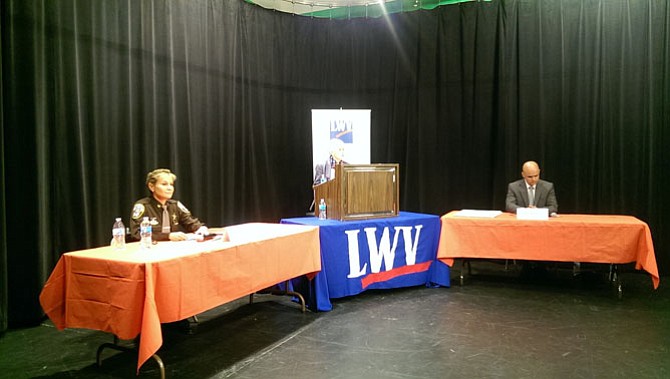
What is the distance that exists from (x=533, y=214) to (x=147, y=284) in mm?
3581

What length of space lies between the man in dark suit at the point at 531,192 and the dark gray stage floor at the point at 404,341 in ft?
3.02

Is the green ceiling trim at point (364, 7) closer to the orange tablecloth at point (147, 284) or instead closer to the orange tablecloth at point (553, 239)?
the orange tablecloth at point (553, 239)

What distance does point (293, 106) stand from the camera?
6.80m

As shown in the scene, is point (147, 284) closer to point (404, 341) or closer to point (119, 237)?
point (119, 237)

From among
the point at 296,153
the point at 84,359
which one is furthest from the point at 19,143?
the point at 296,153

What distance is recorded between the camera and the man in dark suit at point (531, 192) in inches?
202

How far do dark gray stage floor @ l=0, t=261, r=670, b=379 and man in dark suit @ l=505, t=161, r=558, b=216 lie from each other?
92 cm

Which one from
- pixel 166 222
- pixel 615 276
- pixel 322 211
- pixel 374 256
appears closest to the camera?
pixel 166 222

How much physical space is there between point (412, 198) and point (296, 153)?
1716 mm

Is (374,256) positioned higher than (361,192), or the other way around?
(361,192)

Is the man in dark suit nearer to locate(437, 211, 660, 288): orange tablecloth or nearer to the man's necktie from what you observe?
locate(437, 211, 660, 288): orange tablecloth

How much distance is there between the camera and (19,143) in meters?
3.77

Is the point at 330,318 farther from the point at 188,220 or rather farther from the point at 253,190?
the point at 253,190

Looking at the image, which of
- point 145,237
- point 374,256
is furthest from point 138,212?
point 374,256
